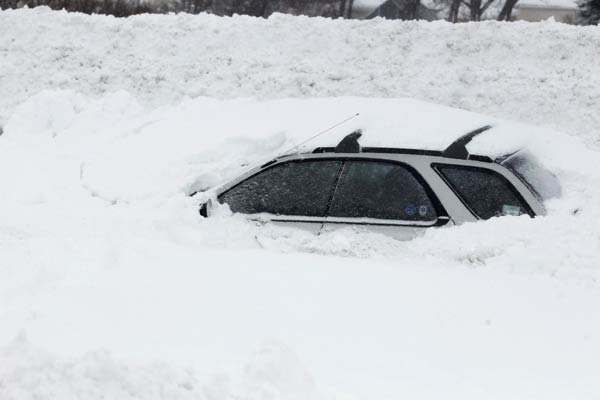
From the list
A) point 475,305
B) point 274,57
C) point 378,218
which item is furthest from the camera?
point 274,57

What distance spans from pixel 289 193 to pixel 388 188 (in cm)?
85

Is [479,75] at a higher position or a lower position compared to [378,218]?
higher

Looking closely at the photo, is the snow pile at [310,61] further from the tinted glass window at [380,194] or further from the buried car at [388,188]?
the tinted glass window at [380,194]

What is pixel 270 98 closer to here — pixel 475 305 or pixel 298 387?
pixel 475 305

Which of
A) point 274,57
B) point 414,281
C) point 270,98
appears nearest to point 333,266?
point 414,281

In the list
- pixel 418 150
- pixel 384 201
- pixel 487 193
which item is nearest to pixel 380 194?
pixel 384 201

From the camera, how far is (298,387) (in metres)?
3.43

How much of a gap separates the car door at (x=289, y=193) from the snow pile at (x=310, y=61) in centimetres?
358

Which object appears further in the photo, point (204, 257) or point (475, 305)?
point (204, 257)

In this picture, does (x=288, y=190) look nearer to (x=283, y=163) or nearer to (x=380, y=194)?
(x=283, y=163)

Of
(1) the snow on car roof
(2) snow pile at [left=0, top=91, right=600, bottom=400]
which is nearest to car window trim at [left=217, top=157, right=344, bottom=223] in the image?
(2) snow pile at [left=0, top=91, right=600, bottom=400]

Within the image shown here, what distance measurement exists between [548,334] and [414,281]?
3.18 feet

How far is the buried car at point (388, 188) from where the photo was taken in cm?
532

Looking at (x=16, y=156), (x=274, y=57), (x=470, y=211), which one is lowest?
(x=16, y=156)
